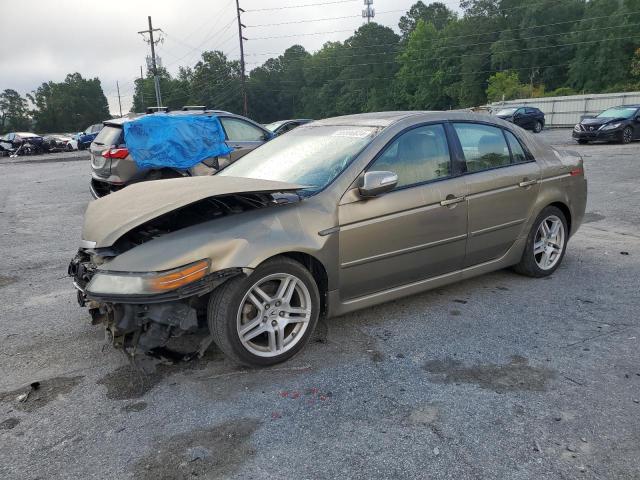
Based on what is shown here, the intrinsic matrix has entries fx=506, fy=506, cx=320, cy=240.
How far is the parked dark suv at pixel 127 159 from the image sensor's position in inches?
331

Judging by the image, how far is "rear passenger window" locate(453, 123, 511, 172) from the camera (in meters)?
4.29

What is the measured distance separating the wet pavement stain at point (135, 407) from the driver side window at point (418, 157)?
2176mm

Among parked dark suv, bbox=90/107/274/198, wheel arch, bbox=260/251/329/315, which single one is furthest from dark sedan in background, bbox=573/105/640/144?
wheel arch, bbox=260/251/329/315

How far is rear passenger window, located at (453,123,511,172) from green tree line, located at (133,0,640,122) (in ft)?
189

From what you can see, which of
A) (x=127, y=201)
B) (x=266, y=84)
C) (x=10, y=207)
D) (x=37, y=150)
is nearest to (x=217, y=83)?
(x=266, y=84)

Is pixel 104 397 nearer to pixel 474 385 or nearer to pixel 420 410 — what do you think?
pixel 420 410

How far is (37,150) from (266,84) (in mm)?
75189

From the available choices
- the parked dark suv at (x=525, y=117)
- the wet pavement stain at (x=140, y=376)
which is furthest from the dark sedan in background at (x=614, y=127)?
the wet pavement stain at (x=140, y=376)

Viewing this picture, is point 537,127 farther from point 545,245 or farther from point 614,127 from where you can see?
point 545,245

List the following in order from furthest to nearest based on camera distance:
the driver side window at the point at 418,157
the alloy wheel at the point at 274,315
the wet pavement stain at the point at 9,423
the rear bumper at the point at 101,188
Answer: the rear bumper at the point at 101,188
the driver side window at the point at 418,157
the alloy wheel at the point at 274,315
the wet pavement stain at the point at 9,423

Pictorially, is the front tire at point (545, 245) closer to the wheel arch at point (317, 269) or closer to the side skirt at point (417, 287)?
the side skirt at point (417, 287)

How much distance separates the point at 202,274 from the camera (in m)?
2.94

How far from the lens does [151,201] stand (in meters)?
3.29

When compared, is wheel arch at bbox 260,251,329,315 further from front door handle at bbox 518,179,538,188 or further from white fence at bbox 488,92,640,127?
white fence at bbox 488,92,640,127
